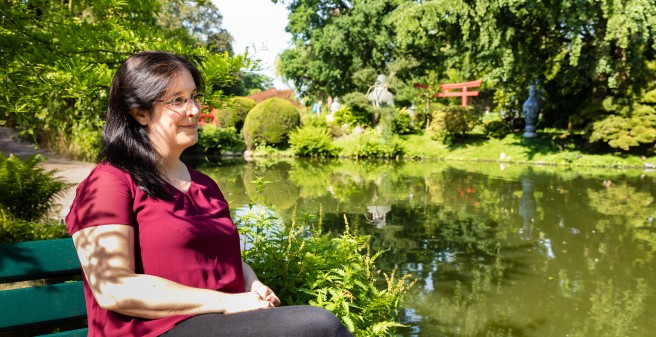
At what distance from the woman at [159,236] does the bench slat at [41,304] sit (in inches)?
10.1

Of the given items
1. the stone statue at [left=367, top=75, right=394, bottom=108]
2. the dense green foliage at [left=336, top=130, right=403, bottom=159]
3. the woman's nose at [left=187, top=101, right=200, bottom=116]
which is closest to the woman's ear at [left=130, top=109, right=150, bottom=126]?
the woman's nose at [left=187, top=101, right=200, bottom=116]

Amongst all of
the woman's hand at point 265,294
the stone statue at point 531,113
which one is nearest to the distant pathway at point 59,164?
the woman's hand at point 265,294

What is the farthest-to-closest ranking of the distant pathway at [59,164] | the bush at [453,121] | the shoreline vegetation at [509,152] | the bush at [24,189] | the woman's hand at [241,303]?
the bush at [453,121] < the shoreline vegetation at [509,152] < the distant pathway at [59,164] < the bush at [24,189] < the woman's hand at [241,303]

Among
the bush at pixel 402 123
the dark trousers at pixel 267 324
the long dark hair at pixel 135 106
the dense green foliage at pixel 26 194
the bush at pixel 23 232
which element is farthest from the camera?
the bush at pixel 402 123

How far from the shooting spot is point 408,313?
446 cm

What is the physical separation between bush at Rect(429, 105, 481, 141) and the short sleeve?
67.3 feet

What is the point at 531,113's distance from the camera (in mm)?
20766

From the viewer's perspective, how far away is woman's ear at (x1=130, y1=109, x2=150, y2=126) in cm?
178

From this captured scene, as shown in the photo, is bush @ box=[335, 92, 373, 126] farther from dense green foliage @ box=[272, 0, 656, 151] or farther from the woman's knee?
the woman's knee

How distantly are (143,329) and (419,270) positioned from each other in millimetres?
4351

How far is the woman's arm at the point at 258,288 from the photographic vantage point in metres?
1.79

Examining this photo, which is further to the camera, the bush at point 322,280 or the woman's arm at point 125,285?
the bush at point 322,280

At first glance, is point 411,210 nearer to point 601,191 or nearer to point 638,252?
point 638,252

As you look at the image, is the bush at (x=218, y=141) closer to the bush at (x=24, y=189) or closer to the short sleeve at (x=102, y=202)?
the bush at (x=24, y=189)
